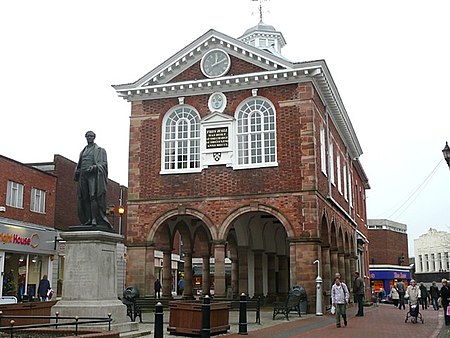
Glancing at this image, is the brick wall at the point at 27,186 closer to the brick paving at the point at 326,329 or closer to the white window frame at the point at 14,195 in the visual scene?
the white window frame at the point at 14,195

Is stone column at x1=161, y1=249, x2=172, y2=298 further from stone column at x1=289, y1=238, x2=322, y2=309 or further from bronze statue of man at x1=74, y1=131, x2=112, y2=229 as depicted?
bronze statue of man at x1=74, y1=131, x2=112, y2=229

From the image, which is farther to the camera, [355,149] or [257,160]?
[355,149]

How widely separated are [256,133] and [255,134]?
7 cm

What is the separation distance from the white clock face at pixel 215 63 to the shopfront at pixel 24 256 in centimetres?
1301

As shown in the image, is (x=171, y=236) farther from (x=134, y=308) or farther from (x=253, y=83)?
(x=134, y=308)

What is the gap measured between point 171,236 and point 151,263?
10.8 feet

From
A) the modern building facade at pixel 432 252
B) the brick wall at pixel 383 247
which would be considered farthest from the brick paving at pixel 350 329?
the modern building facade at pixel 432 252

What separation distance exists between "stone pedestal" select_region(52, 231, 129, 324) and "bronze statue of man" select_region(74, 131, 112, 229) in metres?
0.47

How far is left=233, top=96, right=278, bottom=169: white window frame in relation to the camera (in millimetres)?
25891

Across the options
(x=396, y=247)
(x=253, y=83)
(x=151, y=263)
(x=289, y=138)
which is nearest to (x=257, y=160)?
(x=289, y=138)

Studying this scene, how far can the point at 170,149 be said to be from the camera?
27438 millimetres

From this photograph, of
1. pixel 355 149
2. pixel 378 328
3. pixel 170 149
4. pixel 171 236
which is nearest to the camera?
pixel 378 328

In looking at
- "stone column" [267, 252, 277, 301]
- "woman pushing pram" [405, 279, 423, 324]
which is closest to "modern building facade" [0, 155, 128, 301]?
"stone column" [267, 252, 277, 301]

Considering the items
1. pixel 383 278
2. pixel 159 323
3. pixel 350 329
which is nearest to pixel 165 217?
pixel 350 329
